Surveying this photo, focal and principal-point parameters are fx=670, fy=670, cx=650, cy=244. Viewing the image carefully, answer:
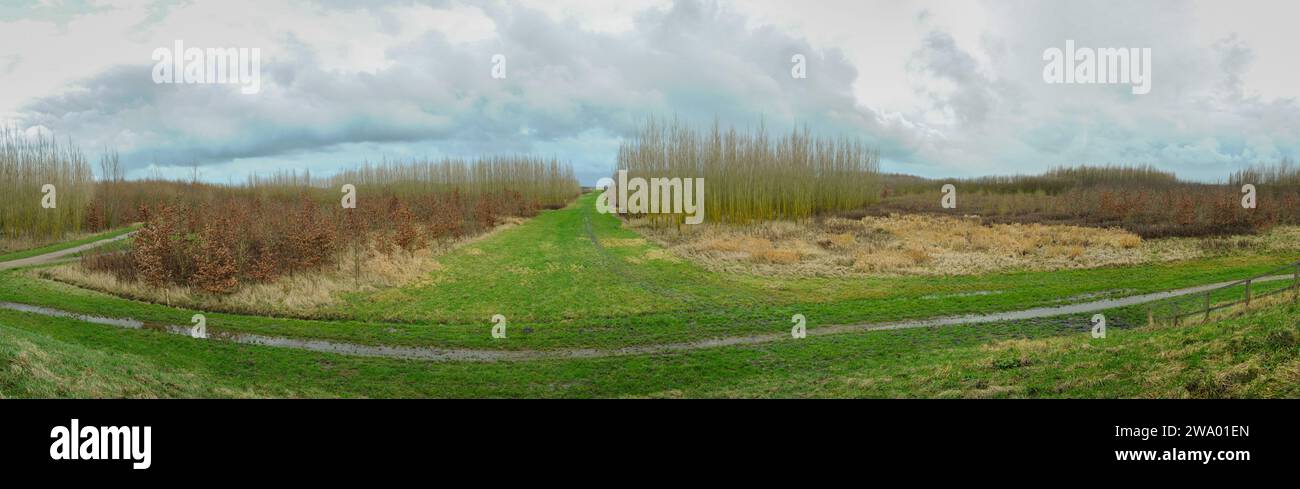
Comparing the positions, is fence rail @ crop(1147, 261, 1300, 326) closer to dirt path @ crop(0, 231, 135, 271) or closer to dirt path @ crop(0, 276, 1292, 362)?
dirt path @ crop(0, 276, 1292, 362)

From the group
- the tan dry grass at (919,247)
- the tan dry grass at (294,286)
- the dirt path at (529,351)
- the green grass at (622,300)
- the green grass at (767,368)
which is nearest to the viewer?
the green grass at (767,368)

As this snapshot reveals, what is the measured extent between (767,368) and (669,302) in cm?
549

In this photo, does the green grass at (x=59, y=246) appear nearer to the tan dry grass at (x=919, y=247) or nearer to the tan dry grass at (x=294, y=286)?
the tan dry grass at (x=294, y=286)

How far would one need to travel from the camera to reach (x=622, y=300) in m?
15.4

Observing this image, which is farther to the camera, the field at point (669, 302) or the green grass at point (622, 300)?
the green grass at point (622, 300)

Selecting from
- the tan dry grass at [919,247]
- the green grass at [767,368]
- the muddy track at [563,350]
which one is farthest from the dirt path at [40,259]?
the tan dry grass at [919,247]

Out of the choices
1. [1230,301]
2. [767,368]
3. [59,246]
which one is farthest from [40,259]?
[1230,301]

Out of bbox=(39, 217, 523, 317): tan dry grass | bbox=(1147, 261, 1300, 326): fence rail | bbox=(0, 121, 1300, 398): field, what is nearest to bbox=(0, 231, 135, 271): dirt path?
bbox=(0, 121, 1300, 398): field

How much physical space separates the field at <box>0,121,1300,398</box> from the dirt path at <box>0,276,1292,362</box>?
0.08 metres

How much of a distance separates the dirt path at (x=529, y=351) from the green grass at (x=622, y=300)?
301 millimetres

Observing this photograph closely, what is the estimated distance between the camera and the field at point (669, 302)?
7.76 m
